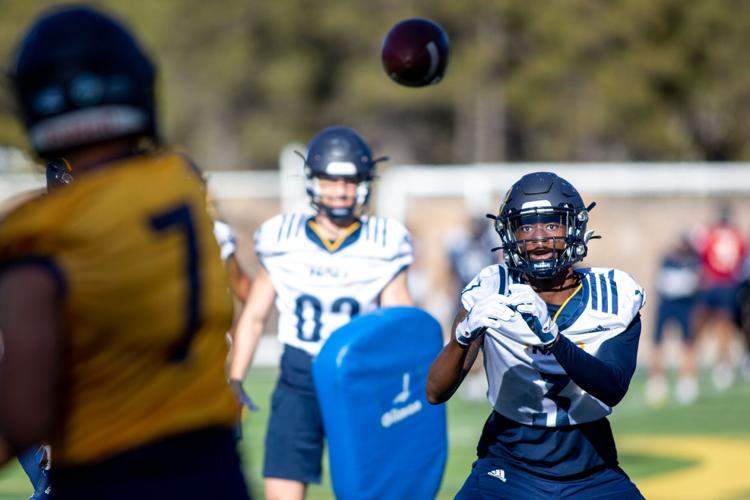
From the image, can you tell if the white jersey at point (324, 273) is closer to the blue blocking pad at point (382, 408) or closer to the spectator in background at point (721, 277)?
the blue blocking pad at point (382, 408)

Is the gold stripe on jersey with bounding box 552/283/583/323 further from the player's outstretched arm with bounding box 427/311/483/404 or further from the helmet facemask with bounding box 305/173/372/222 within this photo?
the helmet facemask with bounding box 305/173/372/222

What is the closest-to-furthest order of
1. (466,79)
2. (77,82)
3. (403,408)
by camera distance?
(77,82) < (403,408) < (466,79)

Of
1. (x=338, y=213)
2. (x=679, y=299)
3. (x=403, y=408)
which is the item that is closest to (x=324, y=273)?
(x=338, y=213)

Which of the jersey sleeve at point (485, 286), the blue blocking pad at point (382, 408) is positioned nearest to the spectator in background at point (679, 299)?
the blue blocking pad at point (382, 408)

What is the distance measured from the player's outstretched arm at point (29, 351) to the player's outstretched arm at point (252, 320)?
11.6ft

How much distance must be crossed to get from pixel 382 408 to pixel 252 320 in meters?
1.17

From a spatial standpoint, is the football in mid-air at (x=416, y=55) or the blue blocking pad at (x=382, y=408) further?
the football in mid-air at (x=416, y=55)

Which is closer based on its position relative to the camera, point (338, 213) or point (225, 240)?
point (338, 213)

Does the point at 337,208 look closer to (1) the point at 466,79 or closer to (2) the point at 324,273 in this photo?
(2) the point at 324,273

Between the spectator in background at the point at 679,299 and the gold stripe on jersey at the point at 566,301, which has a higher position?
the gold stripe on jersey at the point at 566,301

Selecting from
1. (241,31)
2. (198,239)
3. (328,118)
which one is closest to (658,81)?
(328,118)

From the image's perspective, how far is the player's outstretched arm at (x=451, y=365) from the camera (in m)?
3.93

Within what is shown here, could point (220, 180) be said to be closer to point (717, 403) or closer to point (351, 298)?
point (717, 403)

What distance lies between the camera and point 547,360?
13.3 ft
